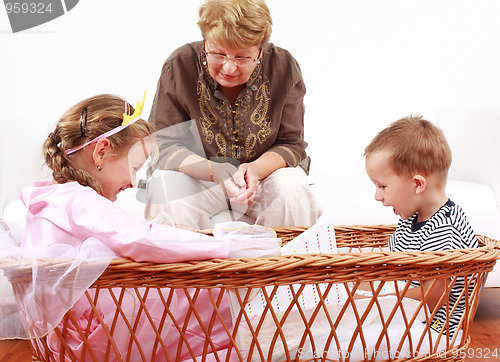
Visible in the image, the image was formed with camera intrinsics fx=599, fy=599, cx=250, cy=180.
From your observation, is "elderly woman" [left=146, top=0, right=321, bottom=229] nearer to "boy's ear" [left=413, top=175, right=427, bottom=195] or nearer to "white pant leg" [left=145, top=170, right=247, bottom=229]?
"white pant leg" [left=145, top=170, right=247, bottom=229]

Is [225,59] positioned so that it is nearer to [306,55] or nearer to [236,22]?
[236,22]

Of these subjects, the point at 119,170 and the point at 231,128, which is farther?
the point at 231,128

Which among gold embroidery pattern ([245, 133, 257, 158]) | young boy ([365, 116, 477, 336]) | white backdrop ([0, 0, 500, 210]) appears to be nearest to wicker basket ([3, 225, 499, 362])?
young boy ([365, 116, 477, 336])

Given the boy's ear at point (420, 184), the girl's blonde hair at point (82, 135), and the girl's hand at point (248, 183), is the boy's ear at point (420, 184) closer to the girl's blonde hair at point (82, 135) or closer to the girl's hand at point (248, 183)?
the girl's hand at point (248, 183)

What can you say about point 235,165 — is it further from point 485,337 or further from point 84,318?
point 485,337

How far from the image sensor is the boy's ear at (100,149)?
0.91 metres

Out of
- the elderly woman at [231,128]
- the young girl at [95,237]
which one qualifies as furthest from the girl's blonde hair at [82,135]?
the elderly woman at [231,128]

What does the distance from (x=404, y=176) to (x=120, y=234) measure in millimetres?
523

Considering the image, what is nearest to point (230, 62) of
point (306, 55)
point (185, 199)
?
point (185, 199)

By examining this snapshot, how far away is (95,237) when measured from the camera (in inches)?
31.3

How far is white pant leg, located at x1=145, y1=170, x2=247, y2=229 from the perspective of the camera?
3.36 feet

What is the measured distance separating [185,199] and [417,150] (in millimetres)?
415

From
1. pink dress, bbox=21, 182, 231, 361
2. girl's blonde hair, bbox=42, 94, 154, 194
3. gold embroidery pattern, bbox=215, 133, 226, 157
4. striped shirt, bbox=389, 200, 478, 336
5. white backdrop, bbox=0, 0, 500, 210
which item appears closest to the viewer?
pink dress, bbox=21, 182, 231, 361

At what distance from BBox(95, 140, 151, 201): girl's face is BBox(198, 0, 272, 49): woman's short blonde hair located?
237 mm
